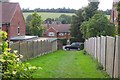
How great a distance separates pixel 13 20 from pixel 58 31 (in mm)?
18704

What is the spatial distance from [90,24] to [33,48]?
28.5 ft

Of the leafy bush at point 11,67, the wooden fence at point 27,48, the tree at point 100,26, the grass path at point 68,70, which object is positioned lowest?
the grass path at point 68,70

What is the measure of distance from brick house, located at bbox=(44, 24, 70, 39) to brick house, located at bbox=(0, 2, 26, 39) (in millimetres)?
13746

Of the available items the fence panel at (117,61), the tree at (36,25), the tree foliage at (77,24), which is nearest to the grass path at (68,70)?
the fence panel at (117,61)

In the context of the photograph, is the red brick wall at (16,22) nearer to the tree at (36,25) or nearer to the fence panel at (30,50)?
the tree at (36,25)

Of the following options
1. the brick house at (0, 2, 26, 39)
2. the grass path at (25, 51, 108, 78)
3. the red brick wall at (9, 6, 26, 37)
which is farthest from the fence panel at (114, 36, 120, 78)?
the red brick wall at (9, 6, 26, 37)

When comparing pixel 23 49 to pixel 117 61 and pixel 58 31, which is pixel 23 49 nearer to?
pixel 117 61

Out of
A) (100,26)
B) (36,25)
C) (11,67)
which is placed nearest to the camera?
(11,67)

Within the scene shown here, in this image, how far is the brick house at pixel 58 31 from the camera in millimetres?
42606

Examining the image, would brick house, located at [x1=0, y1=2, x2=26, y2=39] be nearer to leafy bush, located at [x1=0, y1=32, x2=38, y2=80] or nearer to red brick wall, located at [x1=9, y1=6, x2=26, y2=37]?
red brick wall, located at [x1=9, y1=6, x2=26, y2=37]

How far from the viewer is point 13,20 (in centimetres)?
2605

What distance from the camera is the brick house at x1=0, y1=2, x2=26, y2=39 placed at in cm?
2441

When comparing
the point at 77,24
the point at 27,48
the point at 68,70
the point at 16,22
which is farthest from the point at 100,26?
the point at 77,24

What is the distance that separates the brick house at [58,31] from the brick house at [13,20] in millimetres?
13746
